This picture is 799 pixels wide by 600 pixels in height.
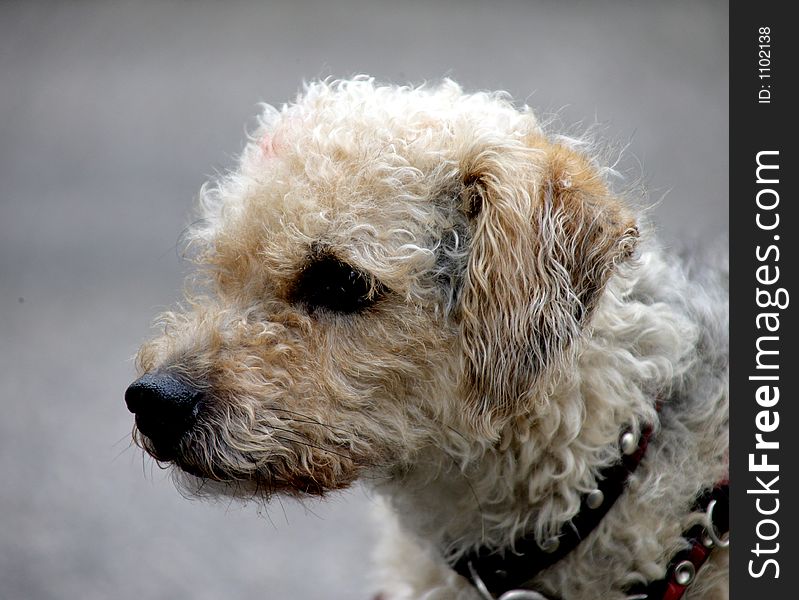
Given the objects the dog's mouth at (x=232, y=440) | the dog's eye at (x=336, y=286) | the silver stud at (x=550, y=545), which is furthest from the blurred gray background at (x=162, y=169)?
the dog's eye at (x=336, y=286)

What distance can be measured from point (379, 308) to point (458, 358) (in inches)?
10.4

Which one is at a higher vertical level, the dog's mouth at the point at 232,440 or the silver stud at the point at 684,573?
the dog's mouth at the point at 232,440

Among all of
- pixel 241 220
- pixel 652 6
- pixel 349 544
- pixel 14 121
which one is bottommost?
pixel 349 544

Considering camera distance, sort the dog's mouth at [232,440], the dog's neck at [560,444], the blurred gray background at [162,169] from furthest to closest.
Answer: the blurred gray background at [162,169] < the dog's neck at [560,444] < the dog's mouth at [232,440]

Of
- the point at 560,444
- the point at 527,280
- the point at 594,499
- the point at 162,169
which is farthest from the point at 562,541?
the point at 162,169

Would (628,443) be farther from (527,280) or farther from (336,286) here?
(336,286)

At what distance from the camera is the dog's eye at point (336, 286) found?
2770mm

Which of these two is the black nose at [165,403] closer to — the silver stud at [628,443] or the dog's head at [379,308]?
the dog's head at [379,308]

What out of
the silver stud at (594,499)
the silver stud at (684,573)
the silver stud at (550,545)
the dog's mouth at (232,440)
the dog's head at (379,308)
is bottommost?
the silver stud at (684,573)

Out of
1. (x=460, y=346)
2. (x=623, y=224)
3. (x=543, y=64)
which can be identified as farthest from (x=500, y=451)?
(x=543, y=64)

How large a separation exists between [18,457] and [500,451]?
404 centimetres

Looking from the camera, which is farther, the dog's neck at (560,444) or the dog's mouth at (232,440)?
the dog's neck at (560,444)

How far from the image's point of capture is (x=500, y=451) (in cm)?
291
